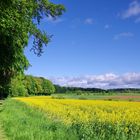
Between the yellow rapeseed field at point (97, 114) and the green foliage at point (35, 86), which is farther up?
the green foliage at point (35, 86)

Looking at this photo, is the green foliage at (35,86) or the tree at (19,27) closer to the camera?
the tree at (19,27)

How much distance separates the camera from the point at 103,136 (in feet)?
48.6

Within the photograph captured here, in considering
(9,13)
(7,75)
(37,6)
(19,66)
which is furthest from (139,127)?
(7,75)

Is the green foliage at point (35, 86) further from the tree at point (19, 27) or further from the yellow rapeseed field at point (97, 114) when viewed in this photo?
the tree at point (19, 27)

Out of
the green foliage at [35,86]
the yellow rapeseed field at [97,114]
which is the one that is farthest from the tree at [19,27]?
the green foliage at [35,86]

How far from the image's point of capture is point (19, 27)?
20.5 metres

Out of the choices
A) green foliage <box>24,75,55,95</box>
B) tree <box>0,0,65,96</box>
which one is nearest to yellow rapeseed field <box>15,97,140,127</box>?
tree <box>0,0,65,96</box>

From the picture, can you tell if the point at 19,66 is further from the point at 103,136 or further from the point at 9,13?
the point at 103,136

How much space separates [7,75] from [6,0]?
54.3ft

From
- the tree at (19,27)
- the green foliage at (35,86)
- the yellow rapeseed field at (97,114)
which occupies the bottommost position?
the yellow rapeseed field at (97,114)

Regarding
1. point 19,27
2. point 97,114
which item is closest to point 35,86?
point 97,114

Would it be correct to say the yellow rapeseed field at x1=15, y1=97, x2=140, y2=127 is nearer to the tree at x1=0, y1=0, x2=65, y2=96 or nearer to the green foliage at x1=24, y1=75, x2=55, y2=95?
the tree at x1=0, y1=0, x2=65, y2=96

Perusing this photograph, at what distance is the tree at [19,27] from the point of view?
63.3 ft

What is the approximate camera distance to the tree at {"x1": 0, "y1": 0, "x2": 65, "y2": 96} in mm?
19281
